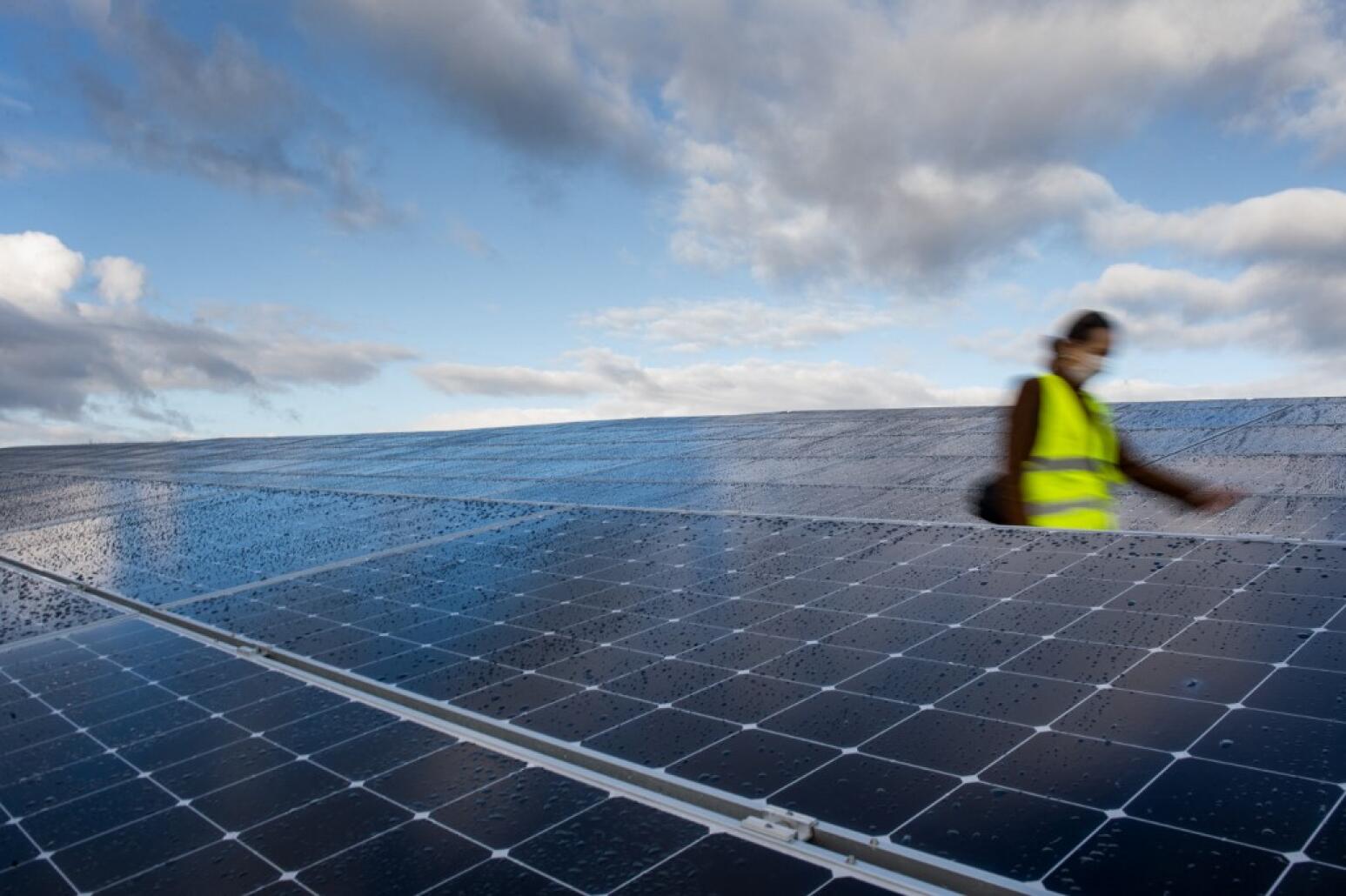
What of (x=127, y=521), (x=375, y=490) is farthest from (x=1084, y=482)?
(x=127, y=521)

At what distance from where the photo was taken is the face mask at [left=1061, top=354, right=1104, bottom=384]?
21.3ft

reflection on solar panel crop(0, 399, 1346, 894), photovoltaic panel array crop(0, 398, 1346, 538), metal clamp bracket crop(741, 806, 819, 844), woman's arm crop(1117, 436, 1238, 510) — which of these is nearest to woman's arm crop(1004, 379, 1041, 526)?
reflection on solar panel crop(0, 399, 1346, 894)

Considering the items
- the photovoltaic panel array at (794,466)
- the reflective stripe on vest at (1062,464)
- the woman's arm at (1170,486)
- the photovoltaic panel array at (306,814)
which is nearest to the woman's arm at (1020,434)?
the reflective stripe on vest at (1062,464)

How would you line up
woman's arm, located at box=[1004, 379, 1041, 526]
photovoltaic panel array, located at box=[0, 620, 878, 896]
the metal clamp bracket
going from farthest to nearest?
woman's arm, located at box=[1004, 379, 1041, 526]
the metal clamp bracket
photovoltaic panel array, located at box=[0, 620, 878, 896]

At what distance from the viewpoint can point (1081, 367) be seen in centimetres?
652

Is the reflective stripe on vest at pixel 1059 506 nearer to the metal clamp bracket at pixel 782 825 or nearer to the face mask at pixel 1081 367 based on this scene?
the face mask at pixel 1081 367

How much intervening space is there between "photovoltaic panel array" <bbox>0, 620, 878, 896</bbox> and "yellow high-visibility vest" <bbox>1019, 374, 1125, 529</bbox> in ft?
12.5

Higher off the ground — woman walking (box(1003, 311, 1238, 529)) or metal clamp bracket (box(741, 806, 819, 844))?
woman walking (box(1003, 311, 1238, 529))

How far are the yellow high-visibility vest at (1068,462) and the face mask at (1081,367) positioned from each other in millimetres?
77

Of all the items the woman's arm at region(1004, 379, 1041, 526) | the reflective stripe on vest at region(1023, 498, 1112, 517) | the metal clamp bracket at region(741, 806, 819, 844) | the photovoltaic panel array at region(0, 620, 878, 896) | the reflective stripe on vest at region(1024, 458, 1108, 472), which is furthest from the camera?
the reflective stripe on vest at region(1023, 498, 1112, 517)

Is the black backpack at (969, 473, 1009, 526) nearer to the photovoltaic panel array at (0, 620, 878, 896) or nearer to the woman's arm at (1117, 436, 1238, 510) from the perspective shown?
the woman's arm at (1117, 436, 1238, 510)

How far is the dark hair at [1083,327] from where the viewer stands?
21.3 feet

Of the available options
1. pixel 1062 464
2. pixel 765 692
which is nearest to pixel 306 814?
pixel 765 692

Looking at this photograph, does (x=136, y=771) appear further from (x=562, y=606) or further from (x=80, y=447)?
(x=80, y=447)
